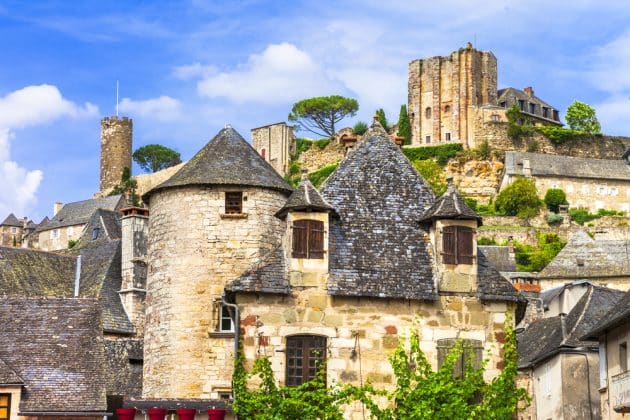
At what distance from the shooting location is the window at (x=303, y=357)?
3102 centimetres

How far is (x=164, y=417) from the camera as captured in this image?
33.5 meters

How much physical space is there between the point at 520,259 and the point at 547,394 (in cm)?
5952

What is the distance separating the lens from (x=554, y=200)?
119 m

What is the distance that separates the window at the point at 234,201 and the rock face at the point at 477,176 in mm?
85886

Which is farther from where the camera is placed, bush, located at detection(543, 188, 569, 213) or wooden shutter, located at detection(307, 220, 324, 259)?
bush, located at detection(543, 188, 569, 213)

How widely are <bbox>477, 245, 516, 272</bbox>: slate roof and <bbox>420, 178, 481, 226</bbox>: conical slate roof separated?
63295mm

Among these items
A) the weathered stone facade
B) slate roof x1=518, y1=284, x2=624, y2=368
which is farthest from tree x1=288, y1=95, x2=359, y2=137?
slate roof x1=518, y1=284, x2=624, y2=368

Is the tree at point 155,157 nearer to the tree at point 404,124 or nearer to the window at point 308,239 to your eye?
the tree at point 404,124

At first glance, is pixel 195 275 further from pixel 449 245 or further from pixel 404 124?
pixel 404 124

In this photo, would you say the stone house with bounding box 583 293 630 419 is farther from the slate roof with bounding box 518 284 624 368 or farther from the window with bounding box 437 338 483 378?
the slate roof with bounding box 518 284 624 368

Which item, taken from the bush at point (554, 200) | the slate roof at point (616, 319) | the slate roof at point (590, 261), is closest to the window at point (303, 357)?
the slate roof at point (616, 319)

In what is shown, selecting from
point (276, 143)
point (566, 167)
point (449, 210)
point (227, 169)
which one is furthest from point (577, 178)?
→ point (449, 210)

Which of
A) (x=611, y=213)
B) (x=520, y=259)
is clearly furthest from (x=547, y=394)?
(x=611, y=213)

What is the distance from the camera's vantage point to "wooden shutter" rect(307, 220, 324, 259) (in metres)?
31.9
